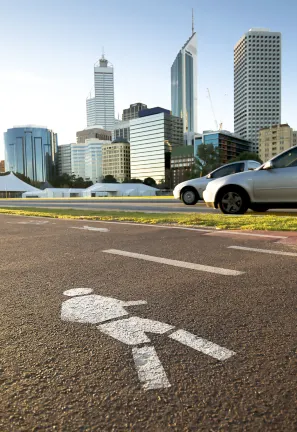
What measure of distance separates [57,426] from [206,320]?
1.17 m

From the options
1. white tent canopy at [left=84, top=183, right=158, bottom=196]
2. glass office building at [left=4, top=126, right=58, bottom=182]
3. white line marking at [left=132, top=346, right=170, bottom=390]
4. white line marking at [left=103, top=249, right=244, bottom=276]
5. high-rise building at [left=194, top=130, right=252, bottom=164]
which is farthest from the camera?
glass office building at [left=4, top=126, right=58, bottom=182]

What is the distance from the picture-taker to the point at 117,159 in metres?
190

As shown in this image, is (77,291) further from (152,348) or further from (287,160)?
(287,160)

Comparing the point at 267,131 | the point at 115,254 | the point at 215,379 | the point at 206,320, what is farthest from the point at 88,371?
the point at 267,131

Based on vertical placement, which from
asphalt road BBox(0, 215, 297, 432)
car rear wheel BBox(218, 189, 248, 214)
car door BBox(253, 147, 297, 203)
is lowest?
asphalt road BBox(0, 215, 297, 432)

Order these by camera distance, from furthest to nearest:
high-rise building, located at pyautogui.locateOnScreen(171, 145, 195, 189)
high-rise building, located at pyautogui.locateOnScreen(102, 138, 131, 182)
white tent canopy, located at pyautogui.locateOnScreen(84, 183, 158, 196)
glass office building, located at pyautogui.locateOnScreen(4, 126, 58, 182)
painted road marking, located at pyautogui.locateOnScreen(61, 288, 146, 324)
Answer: glass office building, located at pyautogui.locateOnScreen(4, 126, 58, 182) → high-rise building, located at pyautogui.locateOnScreen(102, 138, 131, 182) → high-rise building, located at pyautogui.locateOnScreen(171, 145, 195, 189) → white tent canopy, located at pyautogui.locateOnScreen(84, 183, 158, 196) → painted road marking, located at pyautogui.locateOnScreen(61, 288, 146, 324)

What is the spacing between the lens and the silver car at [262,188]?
26.9 feet

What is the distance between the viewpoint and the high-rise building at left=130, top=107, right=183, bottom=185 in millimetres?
174000

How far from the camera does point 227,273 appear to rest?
3.31m

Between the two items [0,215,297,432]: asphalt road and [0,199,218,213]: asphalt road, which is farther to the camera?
[0,199,218,213]: asphalt road

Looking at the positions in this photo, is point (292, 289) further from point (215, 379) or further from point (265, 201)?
point (265, 201)

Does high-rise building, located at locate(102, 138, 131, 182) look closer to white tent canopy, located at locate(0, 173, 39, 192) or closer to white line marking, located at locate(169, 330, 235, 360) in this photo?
white tent canopy, located at locate(0, 173, 39, 192)

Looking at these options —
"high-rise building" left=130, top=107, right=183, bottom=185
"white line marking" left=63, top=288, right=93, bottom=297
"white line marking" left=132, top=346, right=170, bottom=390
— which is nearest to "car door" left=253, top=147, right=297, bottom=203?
"white line marking" left=63, top=288, right=93, bottom=297

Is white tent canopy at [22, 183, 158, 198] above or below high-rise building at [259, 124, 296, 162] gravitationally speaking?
below
